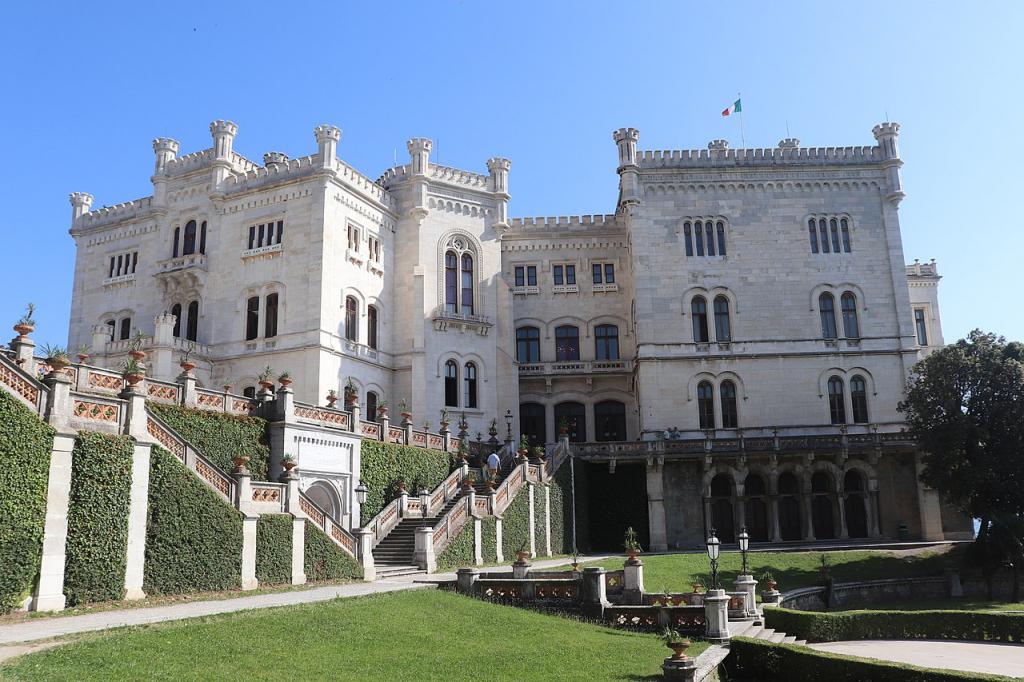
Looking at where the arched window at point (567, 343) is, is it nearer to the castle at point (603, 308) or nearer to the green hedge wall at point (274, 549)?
the castle at point (603, 308)

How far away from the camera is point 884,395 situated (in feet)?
149

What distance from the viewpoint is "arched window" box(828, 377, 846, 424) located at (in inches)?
1786

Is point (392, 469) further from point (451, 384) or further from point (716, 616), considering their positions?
point (716, 616)

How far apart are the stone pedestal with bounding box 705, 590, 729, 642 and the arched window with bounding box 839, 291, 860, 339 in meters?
31.6

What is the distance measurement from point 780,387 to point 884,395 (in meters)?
5.48

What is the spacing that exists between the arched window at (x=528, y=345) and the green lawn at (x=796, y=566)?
1885 cm

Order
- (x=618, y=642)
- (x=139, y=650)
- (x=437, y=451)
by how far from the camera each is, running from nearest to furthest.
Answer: (x=139, y=650)
(x=618, y=642)
(x=437, y=451)

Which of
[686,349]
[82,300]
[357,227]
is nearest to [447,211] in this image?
[357,227]

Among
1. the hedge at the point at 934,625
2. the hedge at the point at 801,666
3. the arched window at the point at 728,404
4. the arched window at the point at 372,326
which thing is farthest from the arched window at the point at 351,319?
the hedge at the point at 801,666

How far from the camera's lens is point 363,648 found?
14562 mm

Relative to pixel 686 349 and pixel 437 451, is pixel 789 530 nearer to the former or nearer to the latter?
pixel 686 349

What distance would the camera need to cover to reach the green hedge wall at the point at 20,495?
1597cm

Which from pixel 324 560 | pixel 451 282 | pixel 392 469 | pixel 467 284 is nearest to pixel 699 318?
pixel 467 284

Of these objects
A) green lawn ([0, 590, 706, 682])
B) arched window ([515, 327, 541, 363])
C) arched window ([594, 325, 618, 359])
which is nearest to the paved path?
green lawn ([0, 590, 706, 682])
